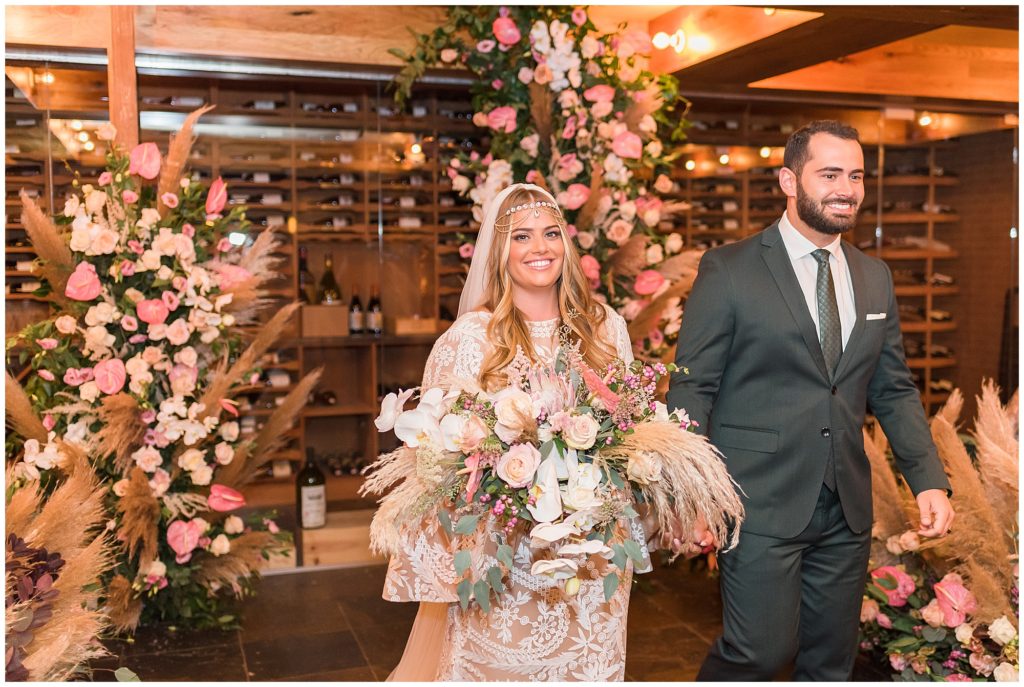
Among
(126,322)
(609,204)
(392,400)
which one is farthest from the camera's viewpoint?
(609,204)

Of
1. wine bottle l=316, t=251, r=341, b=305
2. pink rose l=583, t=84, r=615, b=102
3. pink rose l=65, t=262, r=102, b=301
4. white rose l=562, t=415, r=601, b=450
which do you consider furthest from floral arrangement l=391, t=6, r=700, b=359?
white rose l=562, t=415, r=601, b=450

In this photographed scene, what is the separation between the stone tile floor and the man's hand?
85cm

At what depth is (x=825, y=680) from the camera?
2.71 metres

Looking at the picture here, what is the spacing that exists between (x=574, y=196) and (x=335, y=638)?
210cm

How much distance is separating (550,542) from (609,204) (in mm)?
2446

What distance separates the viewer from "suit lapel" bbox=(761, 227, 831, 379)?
8.45 ft

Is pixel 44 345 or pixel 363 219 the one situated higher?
pixel 363 219

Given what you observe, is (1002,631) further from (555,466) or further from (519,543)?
(555,466)

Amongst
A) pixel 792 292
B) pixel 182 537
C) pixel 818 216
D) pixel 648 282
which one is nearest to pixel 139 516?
pixel 182 537

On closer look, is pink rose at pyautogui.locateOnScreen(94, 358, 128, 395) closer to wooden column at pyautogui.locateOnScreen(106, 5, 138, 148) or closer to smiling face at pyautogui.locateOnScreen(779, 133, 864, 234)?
wooden column at pyautogui.locateOnScreen(106, 5, 138, 148)

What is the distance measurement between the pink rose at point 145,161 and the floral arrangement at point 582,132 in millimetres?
1105

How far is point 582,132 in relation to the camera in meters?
4.01

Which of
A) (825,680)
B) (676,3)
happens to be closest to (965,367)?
(676,3)

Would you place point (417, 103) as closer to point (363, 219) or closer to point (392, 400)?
point (363, 219)
